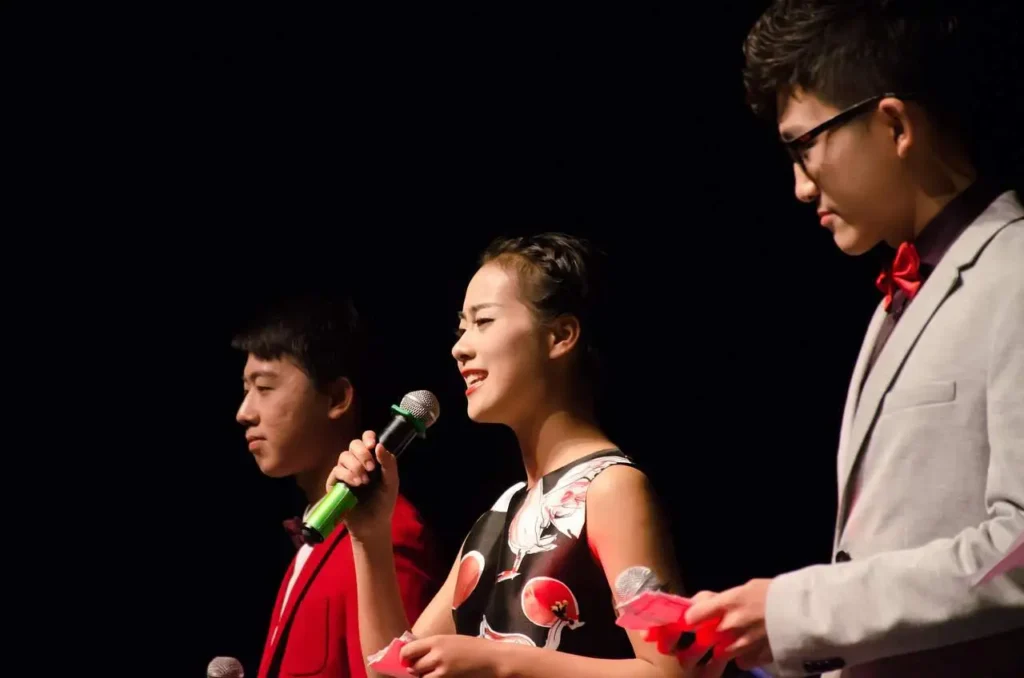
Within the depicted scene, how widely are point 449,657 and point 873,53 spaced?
847 mm

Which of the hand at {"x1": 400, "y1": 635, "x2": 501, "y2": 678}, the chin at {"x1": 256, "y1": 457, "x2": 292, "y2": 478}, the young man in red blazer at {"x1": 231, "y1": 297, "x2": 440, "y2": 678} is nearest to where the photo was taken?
the hand at {"x1": 400, "y1": 635, "x2": 501, "y2": 678}

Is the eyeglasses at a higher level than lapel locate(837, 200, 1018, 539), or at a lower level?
higher

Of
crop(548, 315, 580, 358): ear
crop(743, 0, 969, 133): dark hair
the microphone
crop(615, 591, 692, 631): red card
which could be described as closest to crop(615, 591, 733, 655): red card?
crop(615, 591, 692, 631): red card

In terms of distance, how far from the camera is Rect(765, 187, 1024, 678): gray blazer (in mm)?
1164

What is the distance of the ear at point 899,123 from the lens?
1.38 meters

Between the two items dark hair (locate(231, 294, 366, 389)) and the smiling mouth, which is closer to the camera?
the smiling mouth

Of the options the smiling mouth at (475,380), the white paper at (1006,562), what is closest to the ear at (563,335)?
the smiling mouth at (475,380)

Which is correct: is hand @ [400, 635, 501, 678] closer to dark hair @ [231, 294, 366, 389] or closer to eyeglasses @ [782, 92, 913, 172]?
eyeglasses @ [782, 92, 913, 172]

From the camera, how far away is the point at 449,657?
1.62m

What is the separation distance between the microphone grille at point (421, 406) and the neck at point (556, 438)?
13cm

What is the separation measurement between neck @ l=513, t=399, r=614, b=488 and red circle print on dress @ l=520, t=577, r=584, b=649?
202 mm

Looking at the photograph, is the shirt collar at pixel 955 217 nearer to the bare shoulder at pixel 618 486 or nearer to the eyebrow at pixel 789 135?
the eyebrow at pixel 789 135

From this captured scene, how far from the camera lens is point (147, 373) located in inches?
126

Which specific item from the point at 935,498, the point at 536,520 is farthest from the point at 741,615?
the point at 536,520
